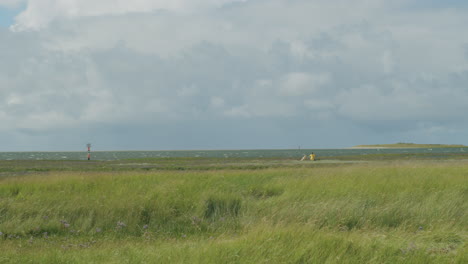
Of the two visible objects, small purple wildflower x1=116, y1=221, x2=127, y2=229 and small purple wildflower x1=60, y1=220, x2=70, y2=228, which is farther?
small purple wildflower x1=116, y1=221, x2=127, y2=229

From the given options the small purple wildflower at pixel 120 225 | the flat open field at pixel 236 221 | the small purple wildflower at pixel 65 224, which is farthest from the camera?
the small purple wildflower at pixel 120 225

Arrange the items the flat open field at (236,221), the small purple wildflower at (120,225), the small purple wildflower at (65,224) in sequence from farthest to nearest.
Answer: the small purple wildflower at (120,225) → the small purple wildflower at (65,224) → the flat open field at (236,221)

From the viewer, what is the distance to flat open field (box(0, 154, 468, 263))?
786 cm

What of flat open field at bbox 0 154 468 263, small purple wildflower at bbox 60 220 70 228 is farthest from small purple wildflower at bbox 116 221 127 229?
small purple wildflower at bbox 60 220 70 228

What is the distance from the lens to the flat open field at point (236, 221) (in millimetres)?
7863

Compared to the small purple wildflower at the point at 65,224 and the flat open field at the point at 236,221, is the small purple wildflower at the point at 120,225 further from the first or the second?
the small purple wildflower at the point at 65,224

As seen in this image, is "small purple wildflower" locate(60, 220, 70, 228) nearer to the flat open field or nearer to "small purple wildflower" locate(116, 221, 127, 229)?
the flat open field

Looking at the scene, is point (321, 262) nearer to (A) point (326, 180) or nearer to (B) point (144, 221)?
(B) point (144, 221)

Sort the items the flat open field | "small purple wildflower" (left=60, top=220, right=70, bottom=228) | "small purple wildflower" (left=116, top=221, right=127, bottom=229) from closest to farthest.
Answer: the flat open field, "small purple wildflower" (left=60, top=220, right=70, bottom=228), "small purple wildflower" (left=116, top=221, right=127, bottom=229)

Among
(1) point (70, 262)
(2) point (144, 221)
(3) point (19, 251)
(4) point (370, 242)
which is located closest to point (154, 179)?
(2) point (144, 221)

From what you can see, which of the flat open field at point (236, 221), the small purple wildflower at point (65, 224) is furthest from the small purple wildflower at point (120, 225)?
the small purple wildflower at point (65, 224)

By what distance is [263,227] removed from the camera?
897 centimetres

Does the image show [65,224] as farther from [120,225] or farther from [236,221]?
[236,221]

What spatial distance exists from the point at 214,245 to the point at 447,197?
9.19 m
